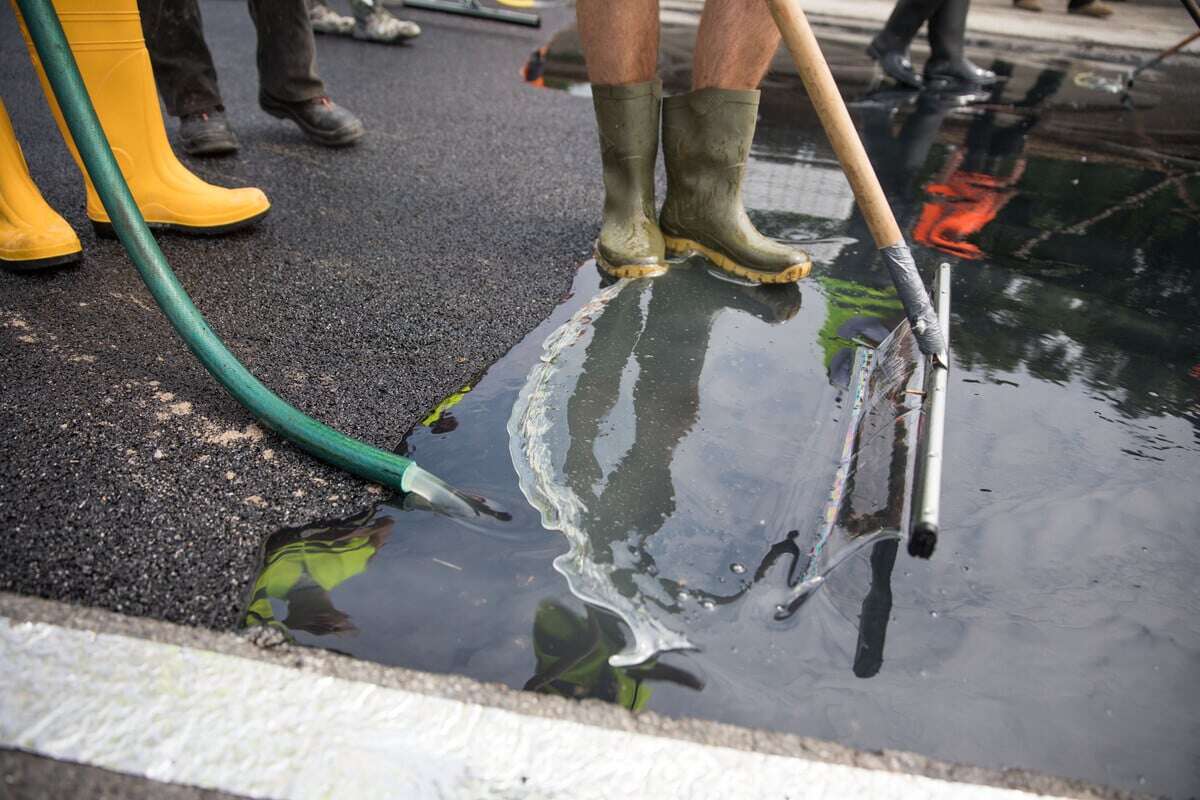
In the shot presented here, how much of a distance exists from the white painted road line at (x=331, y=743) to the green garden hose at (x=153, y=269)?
1.54 ft

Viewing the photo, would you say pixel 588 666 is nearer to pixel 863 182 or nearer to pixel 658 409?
pixel 658 409

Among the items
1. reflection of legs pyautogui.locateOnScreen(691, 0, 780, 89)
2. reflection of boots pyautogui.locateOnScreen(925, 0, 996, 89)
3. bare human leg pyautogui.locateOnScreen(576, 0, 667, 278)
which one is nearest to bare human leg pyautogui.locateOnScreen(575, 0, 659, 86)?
bare human leg pyautogui.locateOnScreen(576, 0, 667, 278)

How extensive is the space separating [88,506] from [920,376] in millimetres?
1410

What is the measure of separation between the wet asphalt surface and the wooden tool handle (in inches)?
31.4

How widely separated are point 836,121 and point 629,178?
0.79 metres

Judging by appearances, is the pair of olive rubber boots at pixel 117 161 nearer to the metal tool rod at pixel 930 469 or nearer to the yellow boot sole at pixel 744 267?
the yellow boot sole at pixel 744 267

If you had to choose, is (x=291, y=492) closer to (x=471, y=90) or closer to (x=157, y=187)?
(x=157, y=187)

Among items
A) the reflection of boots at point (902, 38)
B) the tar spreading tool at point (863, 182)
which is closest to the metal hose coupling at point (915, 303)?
the tar spreading tool at point (863, 182)

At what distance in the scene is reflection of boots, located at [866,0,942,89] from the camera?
471cm

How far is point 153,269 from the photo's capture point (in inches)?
63.5

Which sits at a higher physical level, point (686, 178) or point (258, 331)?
point (686, 178)

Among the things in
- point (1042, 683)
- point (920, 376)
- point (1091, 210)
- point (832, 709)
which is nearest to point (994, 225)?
point (1091, 210)

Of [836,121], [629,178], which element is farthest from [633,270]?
[836,121]

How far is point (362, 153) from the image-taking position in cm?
314
